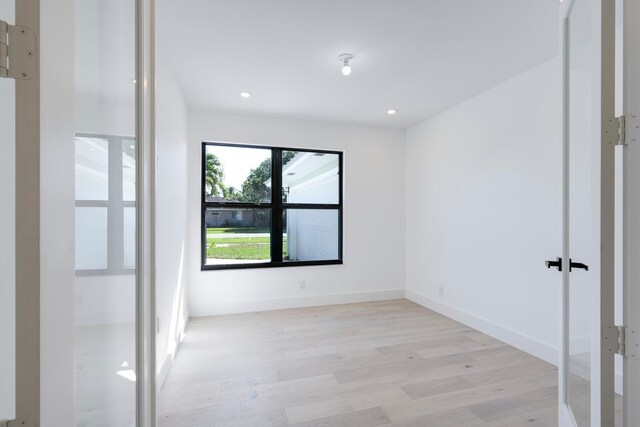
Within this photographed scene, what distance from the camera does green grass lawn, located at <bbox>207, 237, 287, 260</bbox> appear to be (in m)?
3.79

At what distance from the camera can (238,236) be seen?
390 centimetres

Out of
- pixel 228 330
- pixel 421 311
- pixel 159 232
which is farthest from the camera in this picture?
pixel 421 311

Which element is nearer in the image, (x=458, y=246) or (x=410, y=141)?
(x=458, y=246)

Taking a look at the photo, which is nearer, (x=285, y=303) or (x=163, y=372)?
(x=163, y=372)

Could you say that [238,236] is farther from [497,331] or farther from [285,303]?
[497,331]

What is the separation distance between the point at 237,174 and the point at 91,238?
10.3 ft

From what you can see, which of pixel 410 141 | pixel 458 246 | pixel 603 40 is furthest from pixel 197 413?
pixel 410 141

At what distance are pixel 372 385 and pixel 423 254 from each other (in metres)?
2.33

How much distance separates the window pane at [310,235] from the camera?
4121mm

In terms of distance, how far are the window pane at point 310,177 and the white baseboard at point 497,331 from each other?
6.35 ft

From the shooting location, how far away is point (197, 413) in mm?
1866

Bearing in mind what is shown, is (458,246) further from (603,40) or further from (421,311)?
(603,40)

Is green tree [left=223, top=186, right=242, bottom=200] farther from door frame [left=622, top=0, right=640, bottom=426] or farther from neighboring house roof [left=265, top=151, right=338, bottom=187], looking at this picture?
door frame [left=622, top=0, right=640, bottom=426]

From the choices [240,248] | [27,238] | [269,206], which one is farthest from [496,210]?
[27,238]
